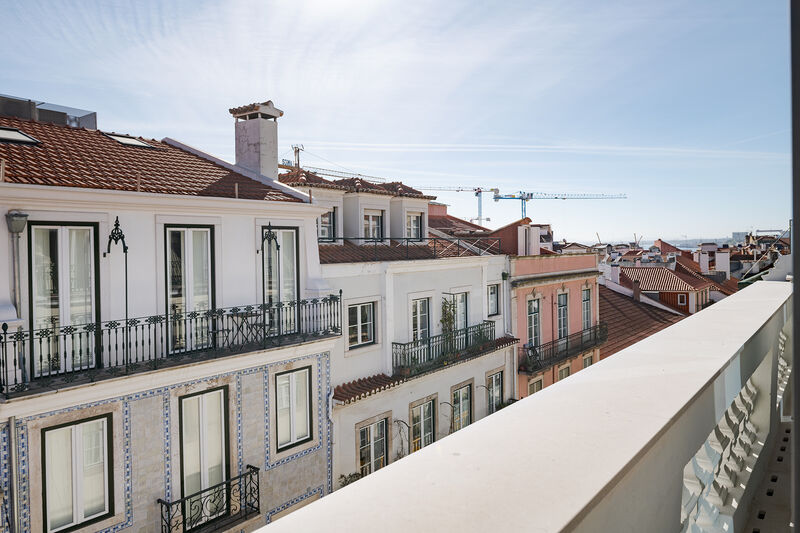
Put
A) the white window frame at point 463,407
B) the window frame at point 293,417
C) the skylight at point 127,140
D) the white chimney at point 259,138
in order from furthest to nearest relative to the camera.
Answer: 1. the white window frame at point 463,407
2. the white chimney at point 259,138
3. the skylight at point 127,140
4. the window frame at point 293,417

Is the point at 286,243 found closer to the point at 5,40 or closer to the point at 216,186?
the point at 216,186

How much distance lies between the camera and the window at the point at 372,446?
14.6 m

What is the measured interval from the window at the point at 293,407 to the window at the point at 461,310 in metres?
6.91

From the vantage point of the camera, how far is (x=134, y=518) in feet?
31.6

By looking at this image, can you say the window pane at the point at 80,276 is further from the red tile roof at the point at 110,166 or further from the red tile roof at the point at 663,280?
the red tile roof at the point at 663,280

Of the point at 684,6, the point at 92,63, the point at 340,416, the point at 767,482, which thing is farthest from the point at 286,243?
the point at 767,482

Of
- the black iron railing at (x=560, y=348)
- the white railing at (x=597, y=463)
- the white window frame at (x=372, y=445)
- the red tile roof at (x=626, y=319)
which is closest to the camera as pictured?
the white railing at (x=597, y=463)

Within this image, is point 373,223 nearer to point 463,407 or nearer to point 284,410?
point 463,407

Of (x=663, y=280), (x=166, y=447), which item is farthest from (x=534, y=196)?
(x=166, y=447)

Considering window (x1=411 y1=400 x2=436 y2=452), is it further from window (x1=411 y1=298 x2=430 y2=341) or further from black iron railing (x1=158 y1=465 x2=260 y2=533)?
black iron railing (x1=158 y1=465 x2=260 y2=533)

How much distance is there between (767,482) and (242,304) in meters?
10.9

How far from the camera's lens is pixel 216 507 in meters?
11.0

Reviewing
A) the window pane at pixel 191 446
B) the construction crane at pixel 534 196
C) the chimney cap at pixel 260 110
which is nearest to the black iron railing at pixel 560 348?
the chimney cap at pixel 260 110

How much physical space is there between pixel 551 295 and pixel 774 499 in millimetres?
21466
